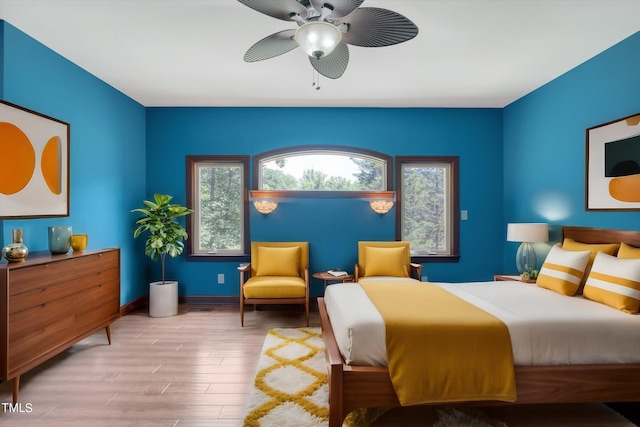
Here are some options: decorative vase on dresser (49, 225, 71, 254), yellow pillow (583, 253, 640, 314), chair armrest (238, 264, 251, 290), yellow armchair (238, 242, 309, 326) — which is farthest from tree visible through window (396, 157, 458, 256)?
decorative vase on dresser (49, 225, 71, 254)

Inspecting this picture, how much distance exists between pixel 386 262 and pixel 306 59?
2518mm

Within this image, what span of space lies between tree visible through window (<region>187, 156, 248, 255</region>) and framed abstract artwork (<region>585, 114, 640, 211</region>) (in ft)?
13.3

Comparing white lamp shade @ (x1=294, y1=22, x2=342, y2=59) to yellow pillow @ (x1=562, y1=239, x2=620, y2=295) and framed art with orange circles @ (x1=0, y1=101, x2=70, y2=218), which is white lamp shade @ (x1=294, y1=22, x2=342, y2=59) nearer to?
framed art with orange circles @ (x1=0, y1=101, x2=70, y2=218)

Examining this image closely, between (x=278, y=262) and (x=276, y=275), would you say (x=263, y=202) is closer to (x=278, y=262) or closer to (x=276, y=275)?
(x=278, y=262)

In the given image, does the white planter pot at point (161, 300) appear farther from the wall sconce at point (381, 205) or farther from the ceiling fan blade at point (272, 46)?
the ceiling fan blade at point (272, 46)

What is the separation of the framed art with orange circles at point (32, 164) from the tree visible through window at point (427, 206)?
3977 mm

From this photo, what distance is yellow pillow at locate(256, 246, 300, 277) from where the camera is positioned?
4.39 meters

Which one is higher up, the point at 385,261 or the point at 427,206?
the point at 427,206

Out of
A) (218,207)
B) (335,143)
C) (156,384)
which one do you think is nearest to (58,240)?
(156,384)

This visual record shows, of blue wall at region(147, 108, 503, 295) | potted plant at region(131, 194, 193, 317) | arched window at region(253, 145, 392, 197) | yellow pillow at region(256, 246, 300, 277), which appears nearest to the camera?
potted plant at region(131, 194, 193, 317)

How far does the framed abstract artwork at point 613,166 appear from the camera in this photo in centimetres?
289

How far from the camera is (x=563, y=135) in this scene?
145 inches

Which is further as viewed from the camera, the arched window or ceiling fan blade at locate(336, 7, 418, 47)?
the arched window

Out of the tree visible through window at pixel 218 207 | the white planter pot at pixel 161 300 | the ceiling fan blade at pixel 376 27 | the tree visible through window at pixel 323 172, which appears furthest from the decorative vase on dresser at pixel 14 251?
the tree visible through window at pixel 323 172
